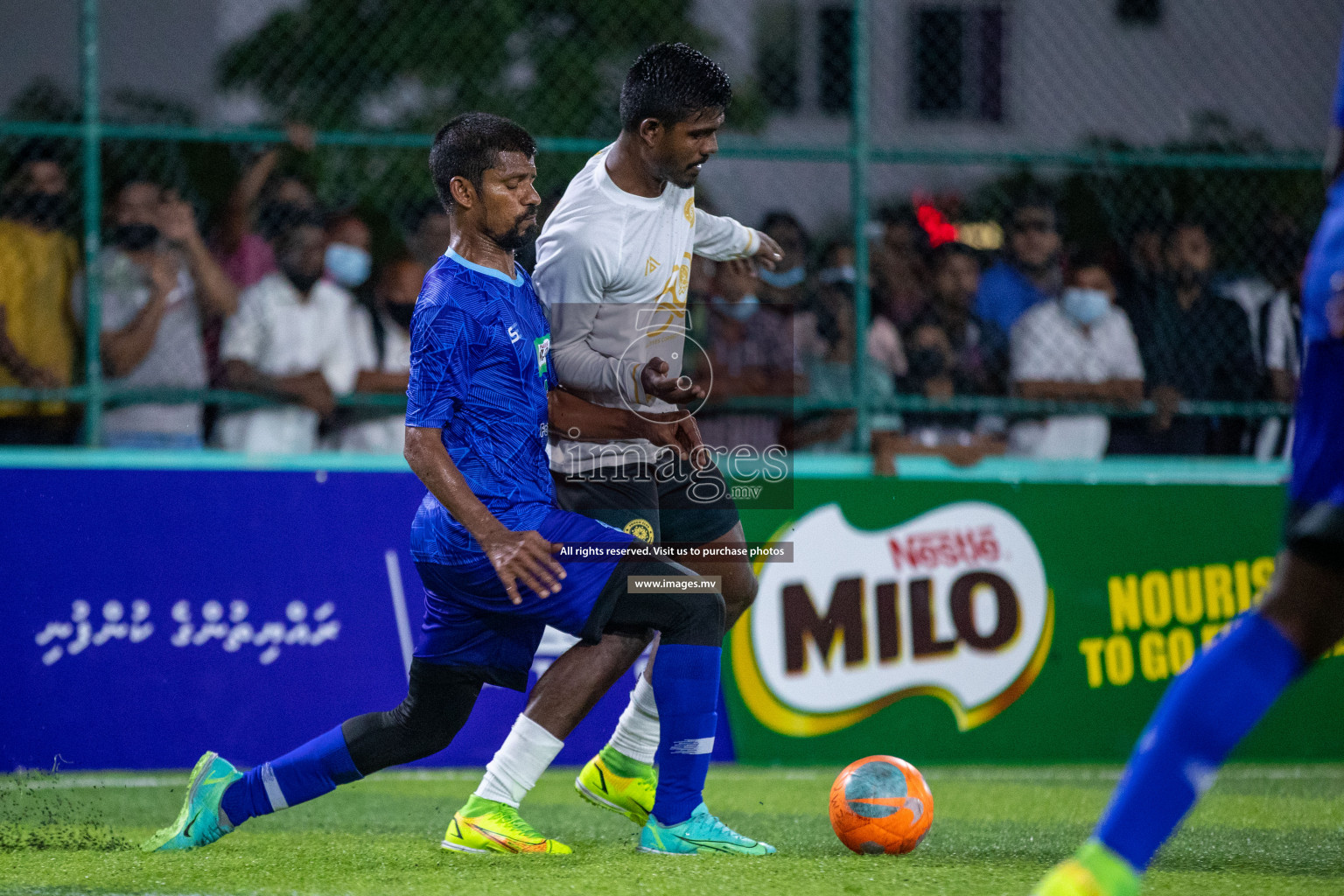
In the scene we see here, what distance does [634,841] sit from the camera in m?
4.72

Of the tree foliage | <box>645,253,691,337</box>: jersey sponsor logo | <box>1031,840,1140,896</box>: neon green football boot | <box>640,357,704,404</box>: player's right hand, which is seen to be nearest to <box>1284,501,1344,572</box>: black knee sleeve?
<box>1031,840,1140,896</box>: neon green football boot

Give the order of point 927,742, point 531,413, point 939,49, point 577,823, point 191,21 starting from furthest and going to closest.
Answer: point 191,21
point 939,49
point 927,742
point 577,823
point 531,413

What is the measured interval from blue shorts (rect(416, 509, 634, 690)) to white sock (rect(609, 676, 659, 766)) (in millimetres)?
600

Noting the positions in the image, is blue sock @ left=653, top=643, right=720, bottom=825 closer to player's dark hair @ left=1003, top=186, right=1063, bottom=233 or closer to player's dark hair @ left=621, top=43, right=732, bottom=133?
player's dark hair @ left=621, top=43, right=732, bottom=133

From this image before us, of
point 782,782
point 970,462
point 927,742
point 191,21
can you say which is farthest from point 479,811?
point 191,21

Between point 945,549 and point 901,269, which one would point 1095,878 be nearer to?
point 945,549

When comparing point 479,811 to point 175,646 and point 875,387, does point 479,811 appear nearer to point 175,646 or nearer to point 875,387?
point 175,646

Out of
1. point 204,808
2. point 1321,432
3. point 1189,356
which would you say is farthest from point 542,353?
point 1189,356

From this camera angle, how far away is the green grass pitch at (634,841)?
3.83m

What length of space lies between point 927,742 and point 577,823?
7.48ft

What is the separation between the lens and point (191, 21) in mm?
14102

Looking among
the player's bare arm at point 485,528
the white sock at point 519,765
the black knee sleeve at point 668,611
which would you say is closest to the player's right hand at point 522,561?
the player's bare arm at point 485,528

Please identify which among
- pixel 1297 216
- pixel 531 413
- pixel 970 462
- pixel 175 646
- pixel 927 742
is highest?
pixel 1297 216

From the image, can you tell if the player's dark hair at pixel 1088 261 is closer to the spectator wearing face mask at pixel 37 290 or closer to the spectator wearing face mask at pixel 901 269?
the spectator wearing face mask at pixel 901 269
